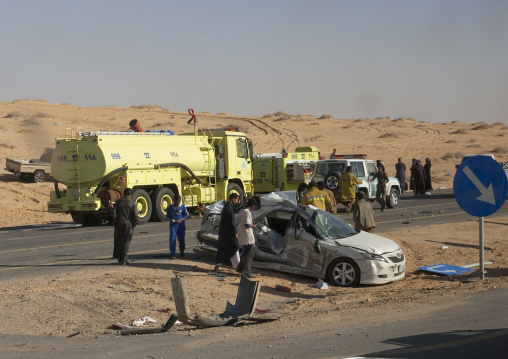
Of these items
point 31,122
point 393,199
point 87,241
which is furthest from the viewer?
point 31,122

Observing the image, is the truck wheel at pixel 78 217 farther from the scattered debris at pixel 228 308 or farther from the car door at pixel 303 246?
the scattered debris at pixel 228 308

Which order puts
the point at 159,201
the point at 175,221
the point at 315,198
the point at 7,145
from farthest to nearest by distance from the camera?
the point at 7,145, the point at 159,201, the point at 315,198, the point at 175,221

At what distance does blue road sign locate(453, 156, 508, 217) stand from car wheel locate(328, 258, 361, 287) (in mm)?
2851

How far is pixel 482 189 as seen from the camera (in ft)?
38.9

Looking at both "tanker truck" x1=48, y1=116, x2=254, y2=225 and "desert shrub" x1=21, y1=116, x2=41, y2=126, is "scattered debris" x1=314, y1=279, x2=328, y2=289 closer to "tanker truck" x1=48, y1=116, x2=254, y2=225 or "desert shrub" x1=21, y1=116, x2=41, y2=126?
"tanker truck" x1=48, y1=116, x2=254, y2=225

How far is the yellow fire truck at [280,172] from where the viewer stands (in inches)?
1305

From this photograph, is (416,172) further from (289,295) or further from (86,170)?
(289,295)

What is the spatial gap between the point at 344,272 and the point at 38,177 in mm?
26699

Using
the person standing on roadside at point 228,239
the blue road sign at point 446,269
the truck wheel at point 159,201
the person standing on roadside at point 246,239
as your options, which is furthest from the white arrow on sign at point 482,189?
the truck wheel at point 159,201

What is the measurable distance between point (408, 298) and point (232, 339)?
3.58m

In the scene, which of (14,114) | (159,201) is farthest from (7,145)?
(159,201)

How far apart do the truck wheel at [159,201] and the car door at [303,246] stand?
39.3 ft

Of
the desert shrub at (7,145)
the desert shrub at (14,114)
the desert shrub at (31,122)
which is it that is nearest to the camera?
the desert shrub at (7,145)

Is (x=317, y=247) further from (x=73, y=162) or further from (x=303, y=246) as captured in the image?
(x=73, y=162)
